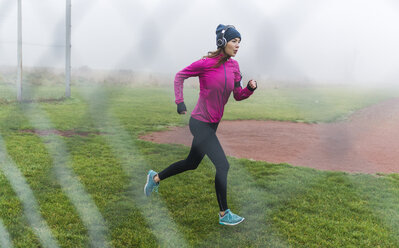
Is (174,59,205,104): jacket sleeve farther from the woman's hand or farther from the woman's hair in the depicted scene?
the woman's hand

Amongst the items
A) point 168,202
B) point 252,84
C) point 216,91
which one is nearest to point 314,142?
point 168,202

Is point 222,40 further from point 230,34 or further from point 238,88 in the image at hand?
point 238,88

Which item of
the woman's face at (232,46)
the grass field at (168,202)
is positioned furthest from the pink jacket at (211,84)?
the grass field at (168,202)

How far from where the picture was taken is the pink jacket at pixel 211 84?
2.90 meters

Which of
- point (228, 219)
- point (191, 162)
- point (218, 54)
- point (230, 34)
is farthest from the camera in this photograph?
point (191, 162)

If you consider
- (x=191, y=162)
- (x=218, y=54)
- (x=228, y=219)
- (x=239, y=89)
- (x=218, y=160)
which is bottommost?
(x=228, y=219)

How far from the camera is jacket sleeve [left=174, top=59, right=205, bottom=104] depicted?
9.56 feet

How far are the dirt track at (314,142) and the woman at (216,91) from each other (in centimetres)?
282

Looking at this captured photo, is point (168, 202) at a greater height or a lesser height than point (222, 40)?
lesser

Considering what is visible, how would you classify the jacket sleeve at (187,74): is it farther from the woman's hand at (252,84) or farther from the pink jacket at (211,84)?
the woman's hand at (252,84)

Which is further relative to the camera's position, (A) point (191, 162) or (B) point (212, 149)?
(A) point (191, 162)

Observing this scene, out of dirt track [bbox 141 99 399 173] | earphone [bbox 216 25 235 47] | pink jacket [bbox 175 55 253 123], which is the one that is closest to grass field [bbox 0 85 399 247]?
dirt track [bbox 141 99 399 173]

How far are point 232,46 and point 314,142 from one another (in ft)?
17.1

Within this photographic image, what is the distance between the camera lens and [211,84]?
9.49 ft
